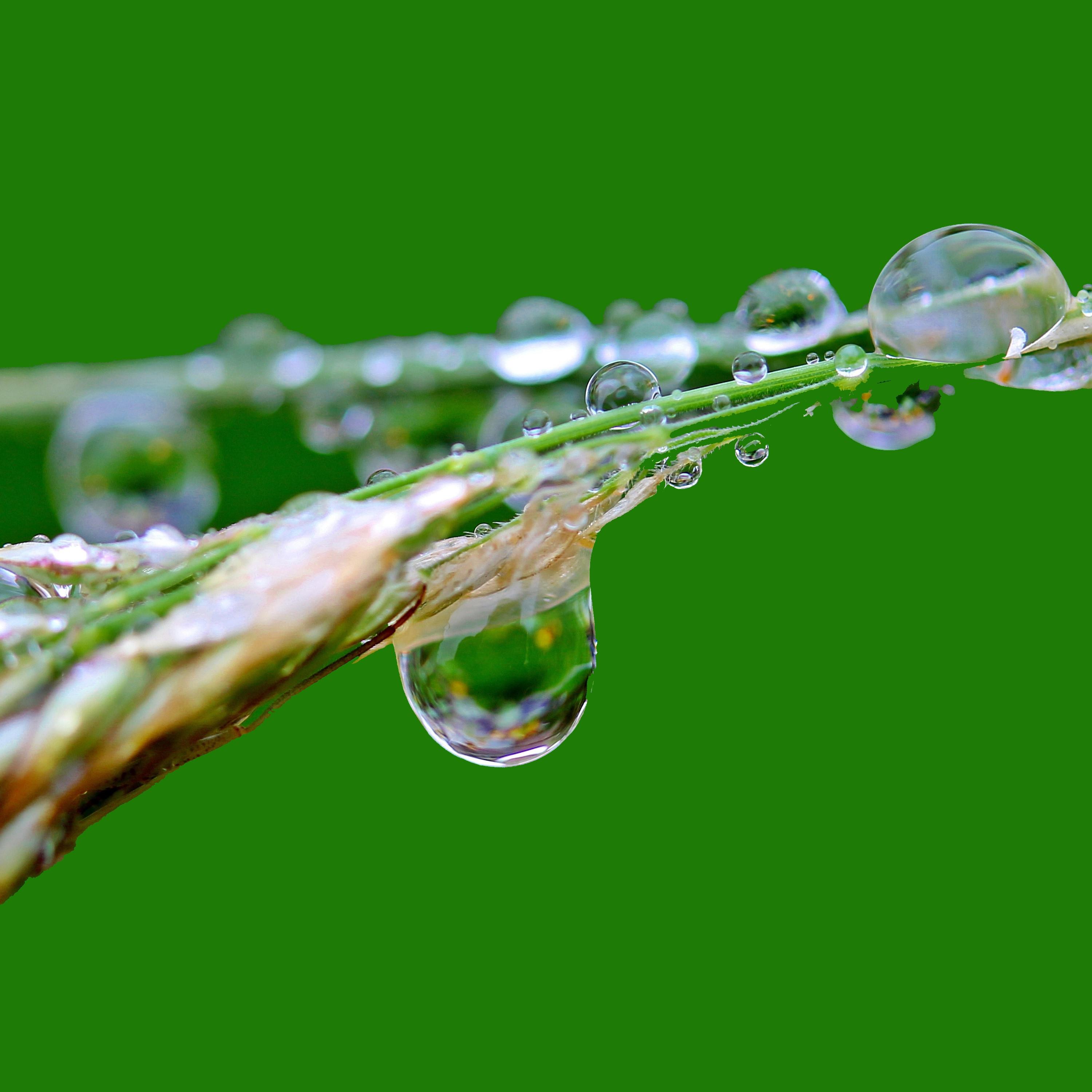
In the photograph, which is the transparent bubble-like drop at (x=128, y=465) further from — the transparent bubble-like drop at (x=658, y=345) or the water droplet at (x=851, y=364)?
the water droplet at (x=851, y=364)

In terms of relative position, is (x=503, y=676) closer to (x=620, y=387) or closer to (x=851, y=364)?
(x=620, y=387)

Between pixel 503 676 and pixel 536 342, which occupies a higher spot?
pixel 536 342

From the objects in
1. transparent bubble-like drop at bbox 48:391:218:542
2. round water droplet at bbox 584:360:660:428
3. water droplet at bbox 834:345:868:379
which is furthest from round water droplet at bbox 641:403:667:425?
transparent bubble-like drop at bbox 48:391:218:542

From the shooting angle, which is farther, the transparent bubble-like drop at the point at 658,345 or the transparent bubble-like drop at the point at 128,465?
the transparent bubble-like drop at the point at 658,345

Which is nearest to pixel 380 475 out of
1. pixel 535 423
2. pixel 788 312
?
pixel 535 423

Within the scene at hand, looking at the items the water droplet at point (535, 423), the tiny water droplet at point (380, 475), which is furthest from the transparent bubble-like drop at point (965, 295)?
the tiny water droplet at point (380, 475)

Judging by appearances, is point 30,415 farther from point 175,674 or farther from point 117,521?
point 175,674

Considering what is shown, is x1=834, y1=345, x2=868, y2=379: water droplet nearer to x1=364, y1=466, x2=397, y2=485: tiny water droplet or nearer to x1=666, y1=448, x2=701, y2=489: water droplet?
x1=666, y1=448, x2=701, y2=489: water droplet
